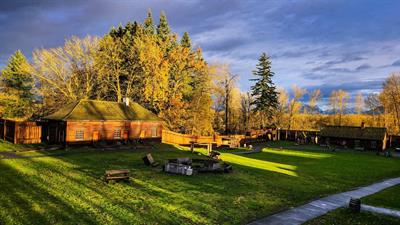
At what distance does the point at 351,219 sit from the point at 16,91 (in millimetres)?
65633

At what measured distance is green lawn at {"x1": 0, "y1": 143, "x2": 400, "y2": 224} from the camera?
46.4 feet

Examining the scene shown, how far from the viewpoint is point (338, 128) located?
222 feet

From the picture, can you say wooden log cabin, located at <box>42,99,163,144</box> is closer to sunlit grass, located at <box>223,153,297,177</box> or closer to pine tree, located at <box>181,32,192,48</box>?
sunlit grass, located at <box>223,153,297,177</box>

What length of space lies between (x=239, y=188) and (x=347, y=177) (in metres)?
13.9

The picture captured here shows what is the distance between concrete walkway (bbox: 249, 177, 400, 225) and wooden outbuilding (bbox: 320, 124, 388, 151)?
137ft

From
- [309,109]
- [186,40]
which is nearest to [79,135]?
[186,40]

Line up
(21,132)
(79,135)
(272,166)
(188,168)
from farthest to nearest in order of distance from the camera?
(79,135), (21,132), (272,166), (188,168)

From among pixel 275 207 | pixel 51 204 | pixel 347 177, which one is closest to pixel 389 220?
pixel 275 207

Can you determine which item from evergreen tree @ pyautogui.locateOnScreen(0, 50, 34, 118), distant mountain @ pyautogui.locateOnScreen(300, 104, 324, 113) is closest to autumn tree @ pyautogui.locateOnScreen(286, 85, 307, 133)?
distant mountain @ pyautogui.locateOnScreen(300, 104, 324, 113)

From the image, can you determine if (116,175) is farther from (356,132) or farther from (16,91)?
(356,132)

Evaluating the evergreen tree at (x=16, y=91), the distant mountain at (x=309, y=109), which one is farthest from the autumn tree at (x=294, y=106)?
the evergreen tree at (x=16, y=91)

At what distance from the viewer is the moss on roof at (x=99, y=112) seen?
129ft

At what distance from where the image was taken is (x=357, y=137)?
6375cm

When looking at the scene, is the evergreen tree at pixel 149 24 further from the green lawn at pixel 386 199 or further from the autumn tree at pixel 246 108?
the green lawn at pixel 386 199
